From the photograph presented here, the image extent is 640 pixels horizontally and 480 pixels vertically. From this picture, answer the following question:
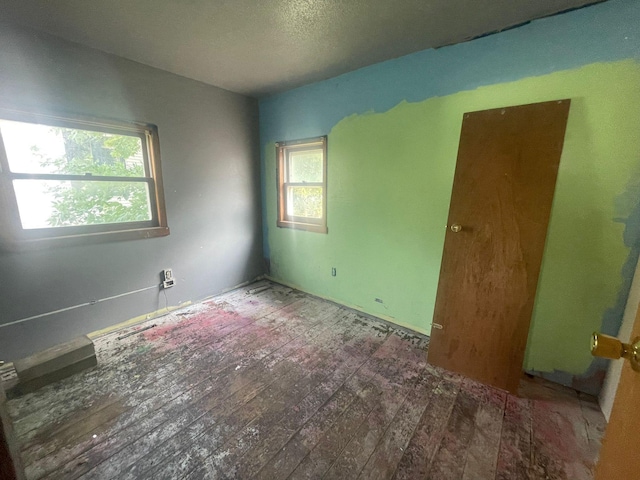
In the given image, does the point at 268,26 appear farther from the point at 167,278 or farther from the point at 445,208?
the point at 167,278

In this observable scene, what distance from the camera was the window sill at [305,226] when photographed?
3000 millimetres

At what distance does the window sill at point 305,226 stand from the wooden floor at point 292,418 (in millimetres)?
1255

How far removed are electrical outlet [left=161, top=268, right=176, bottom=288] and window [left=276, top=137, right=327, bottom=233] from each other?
4.47ft

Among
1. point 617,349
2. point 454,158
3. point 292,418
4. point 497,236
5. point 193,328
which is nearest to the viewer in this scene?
point 617,349

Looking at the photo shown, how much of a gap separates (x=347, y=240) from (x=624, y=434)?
7.58 feet

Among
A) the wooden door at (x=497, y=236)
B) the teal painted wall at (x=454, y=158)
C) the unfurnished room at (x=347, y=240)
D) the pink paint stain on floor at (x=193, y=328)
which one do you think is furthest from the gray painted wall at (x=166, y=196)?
the wooden door at (x=497, y=236)

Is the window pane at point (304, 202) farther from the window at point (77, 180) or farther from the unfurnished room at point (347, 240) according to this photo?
the window at point (77, 180)

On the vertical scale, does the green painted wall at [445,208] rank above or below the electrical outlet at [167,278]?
above

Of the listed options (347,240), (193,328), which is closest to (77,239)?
(193,328)

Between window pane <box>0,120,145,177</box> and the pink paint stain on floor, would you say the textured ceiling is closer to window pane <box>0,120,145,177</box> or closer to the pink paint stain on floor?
window pane <box>0,120,145,177</box>

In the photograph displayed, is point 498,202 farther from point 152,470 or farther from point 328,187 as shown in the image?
point 152,470

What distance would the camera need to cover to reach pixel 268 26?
1782 mm

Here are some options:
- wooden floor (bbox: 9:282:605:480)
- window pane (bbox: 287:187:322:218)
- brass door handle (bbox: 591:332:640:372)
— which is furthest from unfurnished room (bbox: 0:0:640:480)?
window pane (bbox: 287:187:322:218)

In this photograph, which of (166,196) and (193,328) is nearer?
(193,328)
